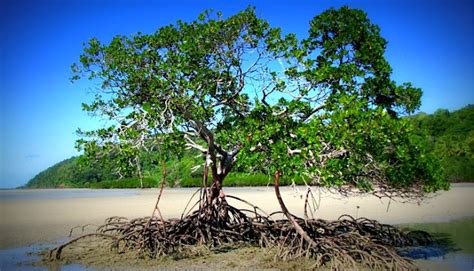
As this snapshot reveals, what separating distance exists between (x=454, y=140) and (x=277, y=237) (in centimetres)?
3505

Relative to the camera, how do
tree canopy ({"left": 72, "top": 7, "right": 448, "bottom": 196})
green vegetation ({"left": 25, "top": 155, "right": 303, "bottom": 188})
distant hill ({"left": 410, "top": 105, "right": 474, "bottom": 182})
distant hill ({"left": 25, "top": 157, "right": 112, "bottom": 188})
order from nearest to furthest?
1. tree canopy ({"left": 72, "top": 7, "right": 448, "bottom": 196})
2. distant hill ({"left": 410, "top": 105, "right": 474, "bottom": 182})
3. green vegetation ({"left": 25, "top": 155, "right": 303, "bottom": 188})
4. distant hill ({"left": 25, "top": 157, "right": 112, "bottom": 188})

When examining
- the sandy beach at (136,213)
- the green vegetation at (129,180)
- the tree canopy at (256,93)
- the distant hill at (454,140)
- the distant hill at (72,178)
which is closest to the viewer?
the tree canopy at (256,93)

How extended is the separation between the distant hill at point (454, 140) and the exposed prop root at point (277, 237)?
1732cm

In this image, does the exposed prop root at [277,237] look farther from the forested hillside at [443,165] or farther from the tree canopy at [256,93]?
the forested hillside at [443,165]

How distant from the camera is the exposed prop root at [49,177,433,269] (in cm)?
915

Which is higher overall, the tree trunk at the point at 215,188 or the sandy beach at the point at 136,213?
the tree trunk at the point at 215,188

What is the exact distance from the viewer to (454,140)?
4084 cm

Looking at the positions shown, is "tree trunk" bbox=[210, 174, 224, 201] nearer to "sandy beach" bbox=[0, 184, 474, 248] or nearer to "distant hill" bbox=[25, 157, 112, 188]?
"sandy beach" bbox=[0, 184, 474, 248]

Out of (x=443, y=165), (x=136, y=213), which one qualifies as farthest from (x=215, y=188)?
(x=443, y=165)

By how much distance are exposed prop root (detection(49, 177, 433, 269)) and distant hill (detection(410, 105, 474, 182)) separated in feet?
56.8

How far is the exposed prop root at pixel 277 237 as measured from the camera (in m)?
9.15

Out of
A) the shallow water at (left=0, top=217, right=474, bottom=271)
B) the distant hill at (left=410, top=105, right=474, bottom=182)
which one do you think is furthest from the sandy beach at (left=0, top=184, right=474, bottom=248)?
the distant hill at (left=410, top=105, right=474, bottom=182)

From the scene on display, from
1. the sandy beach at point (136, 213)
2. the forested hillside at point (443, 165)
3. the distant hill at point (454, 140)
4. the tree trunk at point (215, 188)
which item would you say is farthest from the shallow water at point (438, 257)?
the forested hillside at point (443, 165)

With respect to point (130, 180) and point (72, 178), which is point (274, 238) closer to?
point (130, 180)
